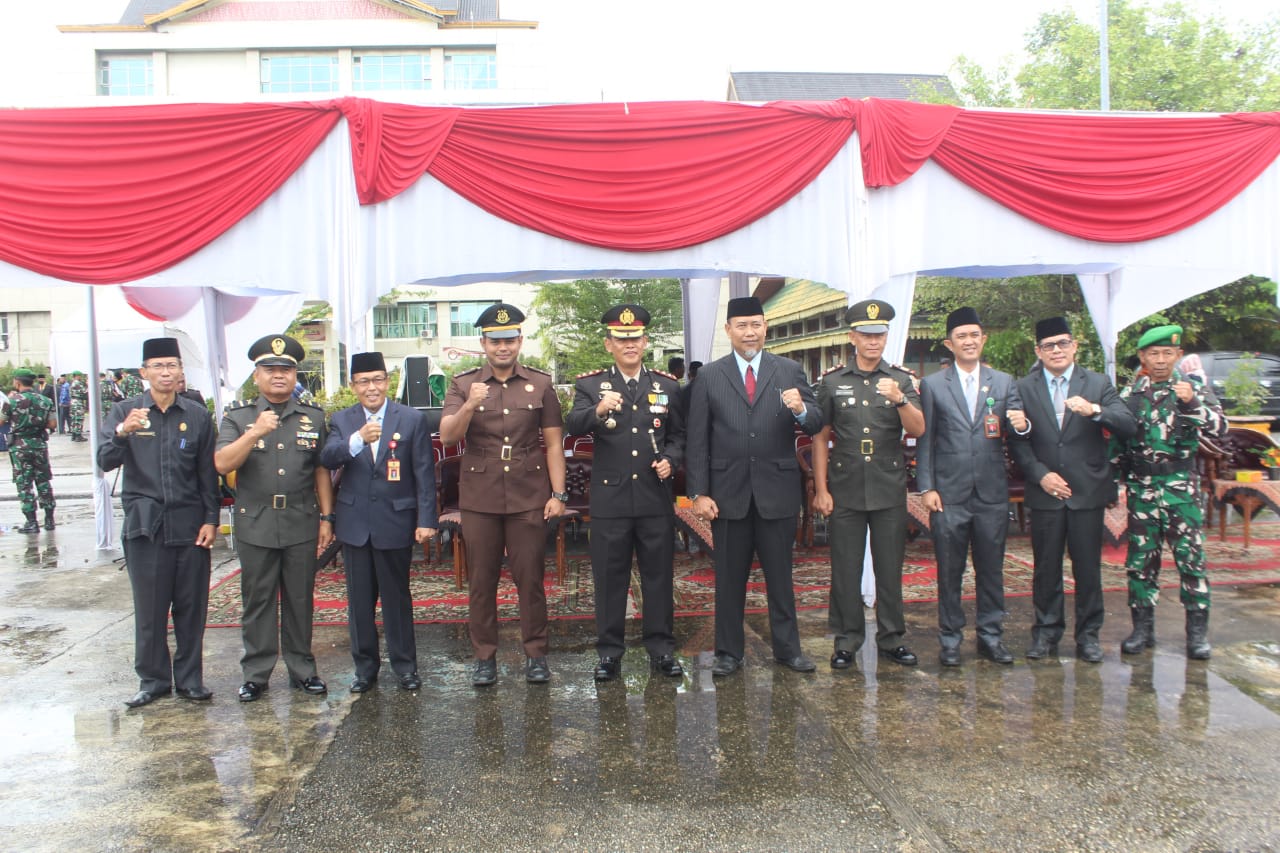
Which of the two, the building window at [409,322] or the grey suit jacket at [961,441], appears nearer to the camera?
the grey suit jacket at [961,441]

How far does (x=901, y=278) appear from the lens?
5.89 m

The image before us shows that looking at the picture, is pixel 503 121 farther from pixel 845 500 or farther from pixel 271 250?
pixel 845 500

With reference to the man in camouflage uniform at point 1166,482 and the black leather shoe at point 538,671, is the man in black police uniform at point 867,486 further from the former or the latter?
the black leather shoe at point 538,671

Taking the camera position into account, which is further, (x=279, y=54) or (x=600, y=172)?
(x=279, y=54)

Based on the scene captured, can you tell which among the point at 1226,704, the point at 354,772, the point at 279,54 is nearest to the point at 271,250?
the point at 354,772

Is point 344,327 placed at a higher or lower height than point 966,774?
higher

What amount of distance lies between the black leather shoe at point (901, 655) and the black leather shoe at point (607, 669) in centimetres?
140

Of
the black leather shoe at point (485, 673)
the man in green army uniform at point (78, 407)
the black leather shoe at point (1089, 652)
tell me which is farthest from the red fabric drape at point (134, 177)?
the man in green army uniform at point (78, 407)

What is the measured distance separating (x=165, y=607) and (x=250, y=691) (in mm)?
585

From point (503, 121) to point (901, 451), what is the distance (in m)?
3.17

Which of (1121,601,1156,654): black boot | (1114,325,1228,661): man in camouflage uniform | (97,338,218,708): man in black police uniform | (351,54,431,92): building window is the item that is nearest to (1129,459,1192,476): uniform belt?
(1114,325,1228,661): man in camouflage uniform

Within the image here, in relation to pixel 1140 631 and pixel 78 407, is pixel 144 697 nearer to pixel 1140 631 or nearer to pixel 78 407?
pixel 1140 631

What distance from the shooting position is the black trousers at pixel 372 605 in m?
4.32

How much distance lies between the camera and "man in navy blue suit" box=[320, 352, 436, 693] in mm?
4277
